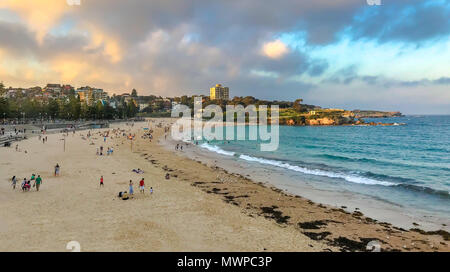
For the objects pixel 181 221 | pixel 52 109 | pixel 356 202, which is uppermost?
pixel 52 109

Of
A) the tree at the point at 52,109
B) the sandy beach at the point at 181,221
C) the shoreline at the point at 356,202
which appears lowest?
the shoreline at the point at 356,202

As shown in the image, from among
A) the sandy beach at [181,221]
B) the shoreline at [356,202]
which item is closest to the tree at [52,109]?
the sandy beach at [181,221]

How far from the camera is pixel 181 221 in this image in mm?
11344

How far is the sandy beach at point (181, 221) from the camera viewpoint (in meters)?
9.21

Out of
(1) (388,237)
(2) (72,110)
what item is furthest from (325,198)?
(2) (72,110)

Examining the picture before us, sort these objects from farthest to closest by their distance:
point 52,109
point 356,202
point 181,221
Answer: point 52,109, point 356,202, point 181,221

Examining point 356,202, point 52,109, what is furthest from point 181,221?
point 52,109

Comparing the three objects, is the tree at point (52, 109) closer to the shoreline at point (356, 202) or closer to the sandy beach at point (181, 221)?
the sandy beach at point (181, 221)

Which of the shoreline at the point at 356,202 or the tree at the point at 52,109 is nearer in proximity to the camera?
the shoreline at the point at 356,202

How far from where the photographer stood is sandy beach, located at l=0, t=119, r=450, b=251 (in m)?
9.21

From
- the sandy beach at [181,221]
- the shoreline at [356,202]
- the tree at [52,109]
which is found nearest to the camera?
the sandy beach at [181,221]

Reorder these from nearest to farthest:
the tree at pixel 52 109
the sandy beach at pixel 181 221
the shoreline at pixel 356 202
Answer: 1. the sandy beach at pixel 181 221
2. the shoreline at pixel 356 202
3. the tree at pixel 52 109

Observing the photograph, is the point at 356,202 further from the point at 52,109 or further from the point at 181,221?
the point at 52,109

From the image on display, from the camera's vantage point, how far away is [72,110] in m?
79.2
